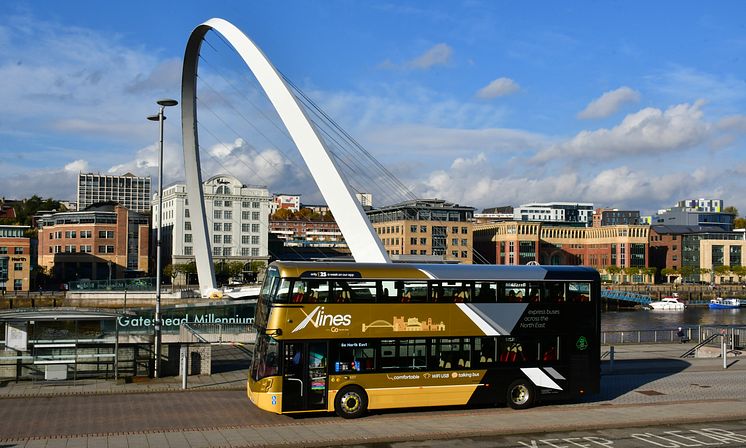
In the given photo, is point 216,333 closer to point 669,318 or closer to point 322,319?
point 322,319

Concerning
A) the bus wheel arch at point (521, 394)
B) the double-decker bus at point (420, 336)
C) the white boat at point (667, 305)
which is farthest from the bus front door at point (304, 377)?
the white boat at point (667, 305)

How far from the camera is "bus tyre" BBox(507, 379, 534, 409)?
21734 mm

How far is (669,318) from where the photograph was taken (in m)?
99.3

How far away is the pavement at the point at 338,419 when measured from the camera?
1764cm

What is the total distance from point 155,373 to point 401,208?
93100 mm

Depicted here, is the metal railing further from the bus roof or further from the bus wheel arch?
the bus wheel arch

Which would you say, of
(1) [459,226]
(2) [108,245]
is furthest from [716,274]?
(2) [108,245]

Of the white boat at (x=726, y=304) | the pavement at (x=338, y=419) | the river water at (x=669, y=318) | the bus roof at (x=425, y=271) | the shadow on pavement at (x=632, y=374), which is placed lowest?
the river water at (x=669, y=318)

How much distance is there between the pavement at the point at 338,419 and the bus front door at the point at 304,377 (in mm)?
537

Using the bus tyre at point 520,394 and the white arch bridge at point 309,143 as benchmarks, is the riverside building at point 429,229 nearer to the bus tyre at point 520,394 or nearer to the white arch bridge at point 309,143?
the white arch bridge at point 309,143

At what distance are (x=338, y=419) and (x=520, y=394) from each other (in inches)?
209

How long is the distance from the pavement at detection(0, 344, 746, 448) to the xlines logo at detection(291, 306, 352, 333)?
2462 mm

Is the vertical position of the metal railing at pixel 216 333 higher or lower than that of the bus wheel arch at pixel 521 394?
higher

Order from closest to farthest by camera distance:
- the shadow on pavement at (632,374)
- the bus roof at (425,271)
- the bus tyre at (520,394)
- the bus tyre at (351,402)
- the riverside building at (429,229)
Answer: the bus roof at (425,271)
the bus tyre at (351,402)
the bus tyre at (520,394)
the shadow on pavement at (632,374)
the riverside building at (429,229)
